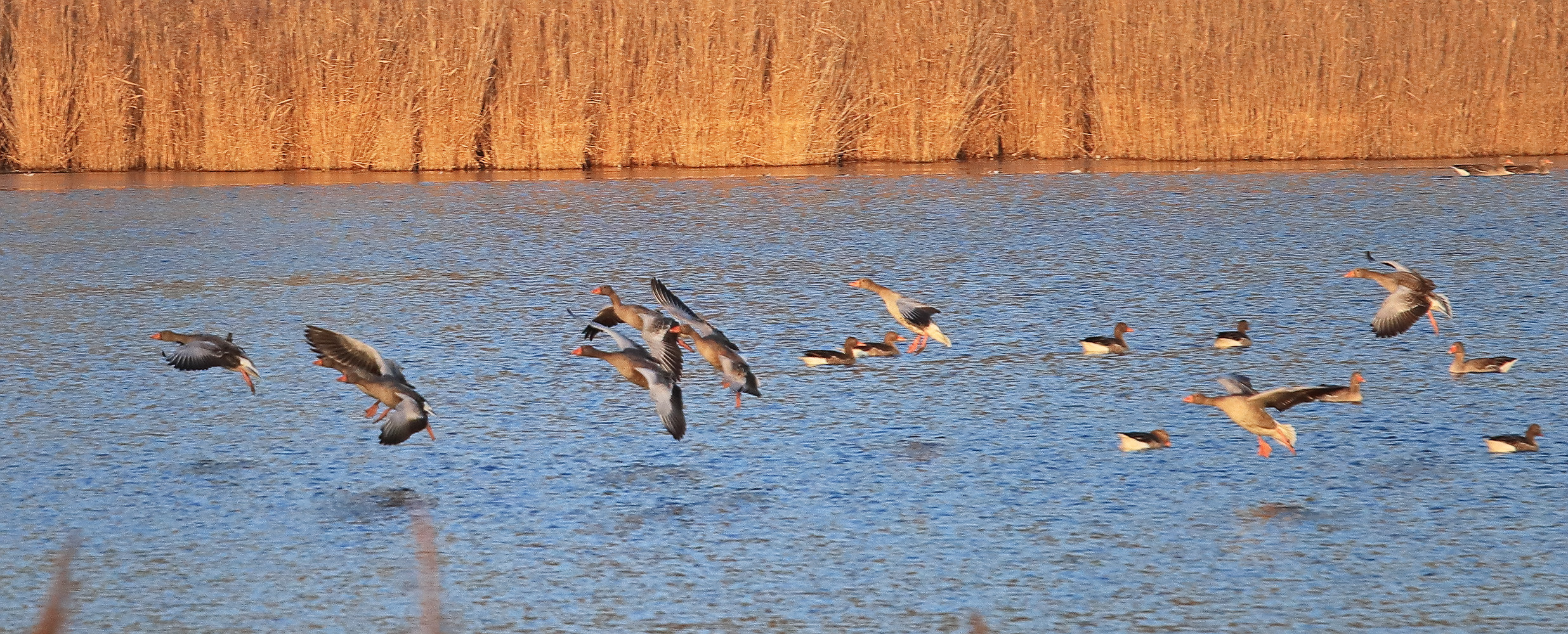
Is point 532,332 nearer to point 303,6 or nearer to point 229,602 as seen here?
point 229,602

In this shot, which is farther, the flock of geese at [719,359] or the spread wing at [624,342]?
the spread wing at [624,342]

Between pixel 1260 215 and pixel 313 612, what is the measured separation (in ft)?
26.2

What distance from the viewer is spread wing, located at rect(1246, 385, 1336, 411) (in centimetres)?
511

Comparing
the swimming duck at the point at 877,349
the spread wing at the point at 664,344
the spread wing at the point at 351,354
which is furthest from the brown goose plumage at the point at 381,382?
the swimming duck at the point at 877,349

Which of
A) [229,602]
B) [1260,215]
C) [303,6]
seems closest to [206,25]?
[303,6]

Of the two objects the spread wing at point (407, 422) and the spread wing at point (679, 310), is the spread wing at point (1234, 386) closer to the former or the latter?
the spread wing at point (679, 310)

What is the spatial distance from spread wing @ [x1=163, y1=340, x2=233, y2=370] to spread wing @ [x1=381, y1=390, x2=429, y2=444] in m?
1.09

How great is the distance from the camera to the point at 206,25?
45.3 feet

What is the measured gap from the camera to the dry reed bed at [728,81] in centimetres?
1360

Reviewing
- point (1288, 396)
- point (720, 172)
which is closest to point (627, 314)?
point (1288, 396)

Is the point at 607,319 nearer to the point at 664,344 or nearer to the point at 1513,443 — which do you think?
the point at 664,344

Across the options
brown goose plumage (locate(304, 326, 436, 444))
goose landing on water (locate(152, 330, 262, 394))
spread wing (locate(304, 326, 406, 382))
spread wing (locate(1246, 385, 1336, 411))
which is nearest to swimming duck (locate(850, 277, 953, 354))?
spread wing (locate(1246, 385, 1336, 411))

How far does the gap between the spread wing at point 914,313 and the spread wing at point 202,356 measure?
2.68 m

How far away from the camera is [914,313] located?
283 inches
